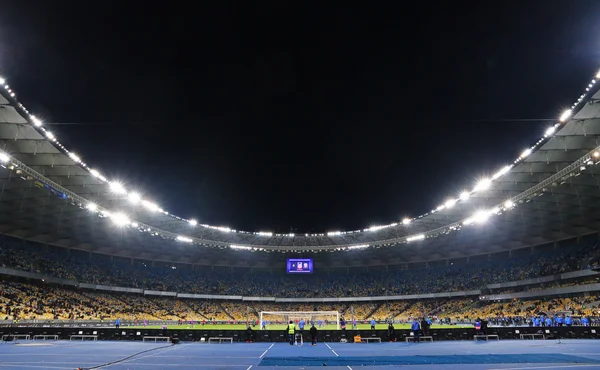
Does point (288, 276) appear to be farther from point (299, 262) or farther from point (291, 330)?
point (291, 330)

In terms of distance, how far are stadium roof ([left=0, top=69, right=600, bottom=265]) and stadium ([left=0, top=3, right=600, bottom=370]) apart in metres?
0.23

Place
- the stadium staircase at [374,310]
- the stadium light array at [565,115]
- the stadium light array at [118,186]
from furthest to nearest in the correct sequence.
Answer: the stadium staircase at [374,310]
the stadium light array at [118,186]
the stadium light array at [565,115]

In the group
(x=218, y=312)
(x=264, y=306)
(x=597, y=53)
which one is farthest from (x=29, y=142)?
(x=264, y=306)

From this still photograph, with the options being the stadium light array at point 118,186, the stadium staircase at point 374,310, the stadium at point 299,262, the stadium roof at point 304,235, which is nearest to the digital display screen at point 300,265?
the stadium at point 299,262

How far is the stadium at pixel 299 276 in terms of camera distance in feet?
74.7

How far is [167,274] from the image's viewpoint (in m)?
71.6

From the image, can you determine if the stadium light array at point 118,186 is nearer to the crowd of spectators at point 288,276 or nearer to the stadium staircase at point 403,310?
the crowd of spectators at point 288,276

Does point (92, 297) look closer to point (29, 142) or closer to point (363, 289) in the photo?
point (29, 142)

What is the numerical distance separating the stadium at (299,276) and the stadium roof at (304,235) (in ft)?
0.75

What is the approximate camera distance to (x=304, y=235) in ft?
211

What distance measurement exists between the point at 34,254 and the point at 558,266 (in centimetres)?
6975

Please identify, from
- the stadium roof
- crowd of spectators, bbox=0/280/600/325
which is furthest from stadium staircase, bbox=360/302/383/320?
the stadium roof

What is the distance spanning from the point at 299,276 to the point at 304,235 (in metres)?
17.9

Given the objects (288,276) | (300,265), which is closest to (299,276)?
(288,276)
